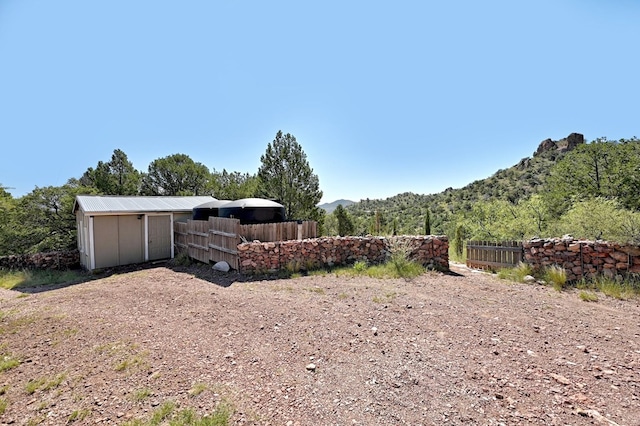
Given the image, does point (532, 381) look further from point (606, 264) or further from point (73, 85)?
point (73, 85)

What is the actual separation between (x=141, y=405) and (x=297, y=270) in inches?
229

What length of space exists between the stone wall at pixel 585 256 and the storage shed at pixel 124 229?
42.3 feet

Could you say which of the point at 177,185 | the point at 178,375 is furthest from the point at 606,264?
the point at 177,185

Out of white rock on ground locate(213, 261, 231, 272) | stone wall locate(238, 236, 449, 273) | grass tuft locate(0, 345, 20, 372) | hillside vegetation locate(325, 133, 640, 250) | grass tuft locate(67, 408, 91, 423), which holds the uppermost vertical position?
hillside vegetation locate(325, 133, 640, 250)

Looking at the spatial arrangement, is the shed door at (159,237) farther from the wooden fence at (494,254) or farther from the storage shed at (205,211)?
the wooden fence at (494,254)

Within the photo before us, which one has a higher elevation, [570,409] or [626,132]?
[626,132]

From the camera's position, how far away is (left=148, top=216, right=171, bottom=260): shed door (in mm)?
11945

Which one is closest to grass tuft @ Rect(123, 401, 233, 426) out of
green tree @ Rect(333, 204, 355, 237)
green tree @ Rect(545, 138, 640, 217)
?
green tree @ Rect(545, 138, 640, 217)

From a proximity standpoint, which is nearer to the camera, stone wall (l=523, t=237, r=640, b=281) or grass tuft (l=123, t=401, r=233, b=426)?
grass tuft (l=123, t=401, r=233, b=426)

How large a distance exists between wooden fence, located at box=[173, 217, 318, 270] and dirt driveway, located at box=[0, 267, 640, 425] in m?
3.07

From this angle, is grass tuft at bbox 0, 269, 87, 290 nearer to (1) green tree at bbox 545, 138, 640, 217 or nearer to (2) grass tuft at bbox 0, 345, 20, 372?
(2) grass tuft at bbox 0, 345, 20, 372

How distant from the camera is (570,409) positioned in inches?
95.6

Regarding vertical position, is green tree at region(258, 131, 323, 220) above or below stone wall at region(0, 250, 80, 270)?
above

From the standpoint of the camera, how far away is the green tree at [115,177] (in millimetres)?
19866
